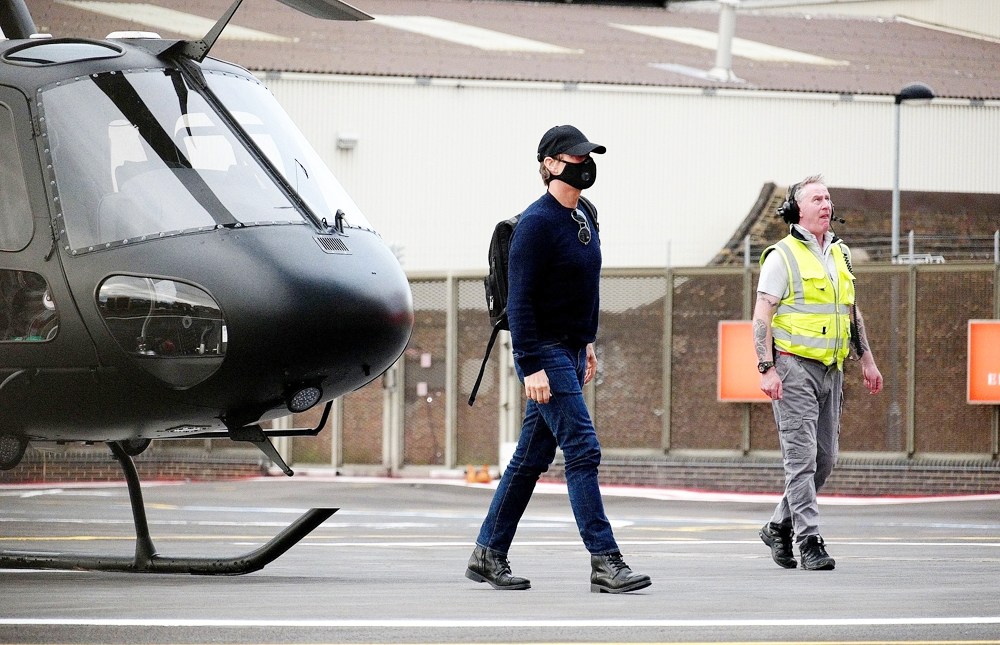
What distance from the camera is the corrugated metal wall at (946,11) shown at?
37125 millimetres

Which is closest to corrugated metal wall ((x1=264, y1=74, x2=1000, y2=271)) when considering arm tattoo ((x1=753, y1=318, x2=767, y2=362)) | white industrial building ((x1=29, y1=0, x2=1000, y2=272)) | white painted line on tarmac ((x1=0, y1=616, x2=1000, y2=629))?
white industrial building ((x1=29, y1=0, x2=1000, y2=272))

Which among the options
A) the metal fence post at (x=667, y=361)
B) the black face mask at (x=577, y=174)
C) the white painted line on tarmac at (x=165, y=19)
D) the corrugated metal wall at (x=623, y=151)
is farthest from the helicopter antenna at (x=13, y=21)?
the white painted line on tarmac at (x=165, y=19)

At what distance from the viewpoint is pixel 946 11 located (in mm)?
38031

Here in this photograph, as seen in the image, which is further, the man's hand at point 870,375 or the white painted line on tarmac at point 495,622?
the man's hand at point 870,375

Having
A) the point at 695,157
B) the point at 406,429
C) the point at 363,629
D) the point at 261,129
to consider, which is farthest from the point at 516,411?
the point at 363,629

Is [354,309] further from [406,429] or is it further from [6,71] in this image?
[406,429]

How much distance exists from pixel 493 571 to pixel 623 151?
77.5ft

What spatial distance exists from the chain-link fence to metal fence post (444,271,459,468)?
14 millimetres

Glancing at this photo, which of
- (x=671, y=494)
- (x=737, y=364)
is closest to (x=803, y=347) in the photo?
(x=671, y=494)

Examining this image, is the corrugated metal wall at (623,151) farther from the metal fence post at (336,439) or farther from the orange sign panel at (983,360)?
the orange sign panel at (983,360)

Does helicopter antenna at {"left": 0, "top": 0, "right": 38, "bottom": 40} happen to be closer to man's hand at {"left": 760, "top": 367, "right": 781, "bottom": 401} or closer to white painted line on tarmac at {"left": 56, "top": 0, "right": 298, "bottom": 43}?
man's hand at {"left": 760, "top": 367, "right": 781, "bottom": 401}

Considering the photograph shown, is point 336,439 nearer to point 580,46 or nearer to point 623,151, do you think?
point 623,151

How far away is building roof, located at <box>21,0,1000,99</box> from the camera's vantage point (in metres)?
29.5

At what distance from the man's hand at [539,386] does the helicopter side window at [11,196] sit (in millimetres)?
2308
